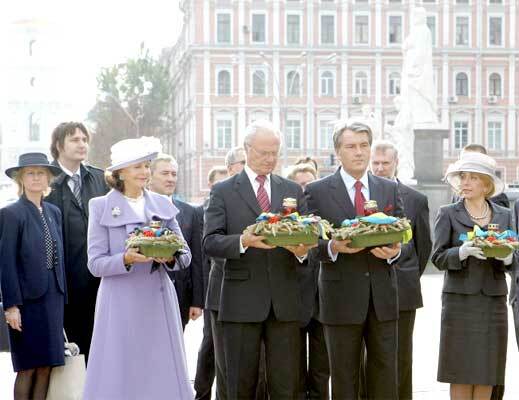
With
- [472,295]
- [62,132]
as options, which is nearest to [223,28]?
[62,132]

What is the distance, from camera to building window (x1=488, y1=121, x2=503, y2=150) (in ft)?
260

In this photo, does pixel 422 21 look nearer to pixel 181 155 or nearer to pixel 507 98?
pixel 507 98

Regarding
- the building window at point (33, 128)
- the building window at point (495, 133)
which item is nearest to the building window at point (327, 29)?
the building window at point (495, 133)

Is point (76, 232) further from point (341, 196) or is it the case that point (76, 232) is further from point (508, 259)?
point (508, 259)

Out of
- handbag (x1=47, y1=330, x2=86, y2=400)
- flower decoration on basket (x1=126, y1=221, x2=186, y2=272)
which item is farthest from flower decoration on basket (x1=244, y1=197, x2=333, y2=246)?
handbag (x1=47, y1=330, x2=86, y2=400)

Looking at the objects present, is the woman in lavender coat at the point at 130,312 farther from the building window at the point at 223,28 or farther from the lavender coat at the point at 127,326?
the building window at the point at 223,28

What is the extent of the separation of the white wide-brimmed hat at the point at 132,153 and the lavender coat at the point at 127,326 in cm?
27

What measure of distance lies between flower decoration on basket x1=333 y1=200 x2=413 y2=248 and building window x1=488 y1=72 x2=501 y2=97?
7516 cm

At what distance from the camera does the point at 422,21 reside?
28.9 meters

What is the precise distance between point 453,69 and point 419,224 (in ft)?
238

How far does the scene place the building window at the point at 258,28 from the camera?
7756 centimetres

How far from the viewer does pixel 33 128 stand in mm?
70250

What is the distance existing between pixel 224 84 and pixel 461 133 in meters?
18.4

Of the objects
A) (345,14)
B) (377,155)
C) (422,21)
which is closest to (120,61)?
(345,14)
